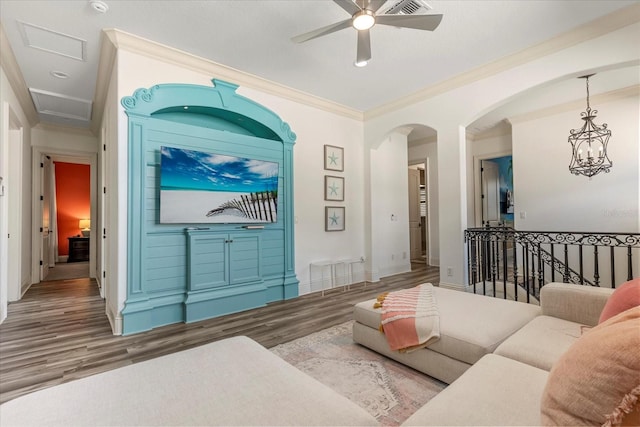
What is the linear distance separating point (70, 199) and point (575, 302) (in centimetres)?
1094

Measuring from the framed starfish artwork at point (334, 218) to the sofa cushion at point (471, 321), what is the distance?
2305mm

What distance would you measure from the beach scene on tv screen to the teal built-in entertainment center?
4.3 inches

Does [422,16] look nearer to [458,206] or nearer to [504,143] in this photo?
[458,206]

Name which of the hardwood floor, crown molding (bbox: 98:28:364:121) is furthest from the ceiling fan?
the hardwood floor

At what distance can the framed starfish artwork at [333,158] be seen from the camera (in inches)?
189

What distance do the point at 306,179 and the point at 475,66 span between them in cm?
266

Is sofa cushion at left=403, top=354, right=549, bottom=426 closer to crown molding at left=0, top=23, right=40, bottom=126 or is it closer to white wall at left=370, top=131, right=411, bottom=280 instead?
white wall at left=370, top=131, right=411, bottom=280

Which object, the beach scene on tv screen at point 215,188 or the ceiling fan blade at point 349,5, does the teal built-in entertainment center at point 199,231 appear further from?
the ceiling fan blade at point 349,5

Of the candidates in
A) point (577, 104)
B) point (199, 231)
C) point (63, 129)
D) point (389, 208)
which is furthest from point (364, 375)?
point (63, 129)

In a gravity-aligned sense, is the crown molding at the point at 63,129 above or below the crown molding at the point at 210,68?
below

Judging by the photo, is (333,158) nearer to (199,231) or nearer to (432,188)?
Result: (199,231)

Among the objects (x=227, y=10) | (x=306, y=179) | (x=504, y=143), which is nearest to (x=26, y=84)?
(x=227, y=10)

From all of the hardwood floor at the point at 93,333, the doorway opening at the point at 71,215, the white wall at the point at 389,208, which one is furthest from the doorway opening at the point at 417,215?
the doorway opening at the point at 71,215

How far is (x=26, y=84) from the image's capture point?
385cm
